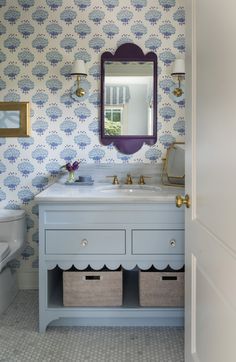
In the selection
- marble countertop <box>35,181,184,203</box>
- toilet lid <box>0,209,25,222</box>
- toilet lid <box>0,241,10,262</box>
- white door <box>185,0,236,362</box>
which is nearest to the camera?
white door <box>185,0,236,362</box>

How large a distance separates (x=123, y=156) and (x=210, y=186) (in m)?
1.84

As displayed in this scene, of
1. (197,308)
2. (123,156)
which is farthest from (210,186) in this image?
(123,156)

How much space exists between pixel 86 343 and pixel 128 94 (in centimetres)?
173

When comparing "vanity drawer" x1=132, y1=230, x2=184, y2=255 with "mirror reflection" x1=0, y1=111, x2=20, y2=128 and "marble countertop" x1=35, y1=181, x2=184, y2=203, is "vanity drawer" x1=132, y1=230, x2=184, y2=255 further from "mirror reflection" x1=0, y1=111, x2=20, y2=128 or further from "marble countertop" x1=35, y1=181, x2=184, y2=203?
"mirror reflection" x1=0, y1=111, x2=20, y2=128

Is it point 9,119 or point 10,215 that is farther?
point 9,119

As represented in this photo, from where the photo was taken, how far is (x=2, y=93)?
10.1ft

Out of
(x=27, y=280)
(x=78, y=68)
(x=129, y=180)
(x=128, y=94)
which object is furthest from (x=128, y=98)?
(x=27, y=280)

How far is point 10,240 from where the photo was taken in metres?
2.93

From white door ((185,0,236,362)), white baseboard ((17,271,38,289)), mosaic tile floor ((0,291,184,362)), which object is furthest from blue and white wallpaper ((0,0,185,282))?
white door ((185,0,236,362))

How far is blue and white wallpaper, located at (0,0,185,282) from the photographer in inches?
118

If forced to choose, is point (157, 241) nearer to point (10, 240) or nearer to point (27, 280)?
point (10, 240)

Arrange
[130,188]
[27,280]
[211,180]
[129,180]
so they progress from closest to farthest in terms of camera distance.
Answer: [211,180] < [130,188] < [129,180] < [27,280]

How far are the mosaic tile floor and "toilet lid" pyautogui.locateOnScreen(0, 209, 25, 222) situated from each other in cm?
67

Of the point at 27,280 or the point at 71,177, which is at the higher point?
the point at 71,177
